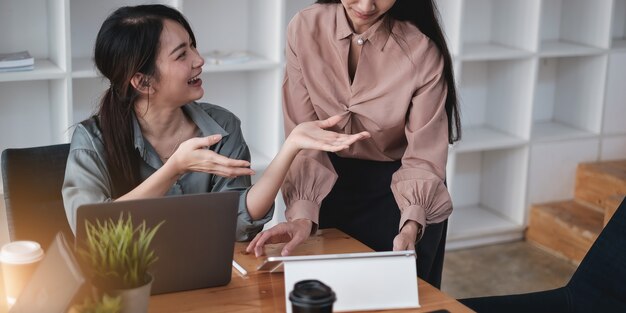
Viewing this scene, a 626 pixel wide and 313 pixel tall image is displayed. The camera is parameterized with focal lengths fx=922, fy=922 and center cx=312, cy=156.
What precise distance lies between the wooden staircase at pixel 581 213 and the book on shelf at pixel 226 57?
167cm

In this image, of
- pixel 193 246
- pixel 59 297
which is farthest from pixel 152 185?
pixel 59 297

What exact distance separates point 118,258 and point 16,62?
6.75ft

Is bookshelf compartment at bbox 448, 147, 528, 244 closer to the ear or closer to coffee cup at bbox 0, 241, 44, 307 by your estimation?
the ear

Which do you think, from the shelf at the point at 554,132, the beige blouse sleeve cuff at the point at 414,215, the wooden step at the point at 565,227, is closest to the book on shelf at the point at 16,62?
the beige blouse sleeve cuff at the point at 414,215

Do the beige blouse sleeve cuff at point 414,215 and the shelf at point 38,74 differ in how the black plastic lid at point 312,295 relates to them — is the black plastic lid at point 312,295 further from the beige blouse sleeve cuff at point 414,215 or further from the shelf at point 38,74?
the shelf at point 38,74

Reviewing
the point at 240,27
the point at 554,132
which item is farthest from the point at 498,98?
the point at 240,27

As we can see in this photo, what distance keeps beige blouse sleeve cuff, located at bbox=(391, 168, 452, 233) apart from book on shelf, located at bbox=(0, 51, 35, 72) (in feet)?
5.65

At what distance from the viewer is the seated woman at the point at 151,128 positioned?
222 centimetres

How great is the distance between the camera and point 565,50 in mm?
4465

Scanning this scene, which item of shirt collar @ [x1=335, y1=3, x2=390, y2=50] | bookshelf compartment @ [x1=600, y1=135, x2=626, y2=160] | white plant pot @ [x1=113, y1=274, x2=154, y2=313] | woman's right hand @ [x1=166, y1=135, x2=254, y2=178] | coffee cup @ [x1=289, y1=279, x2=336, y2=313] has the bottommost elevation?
bookshelf compartment @ [x1=600, y1=135, x2=626, y2=160]

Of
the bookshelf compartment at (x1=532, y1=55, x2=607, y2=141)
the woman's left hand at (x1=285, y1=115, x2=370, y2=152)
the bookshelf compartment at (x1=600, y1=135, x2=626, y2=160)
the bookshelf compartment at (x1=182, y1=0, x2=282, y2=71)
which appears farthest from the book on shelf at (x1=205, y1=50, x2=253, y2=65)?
the bookshelf compartment at (x1=600, y1=135, x2=626, y2=160)

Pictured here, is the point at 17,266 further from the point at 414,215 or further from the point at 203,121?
the point at 414,215

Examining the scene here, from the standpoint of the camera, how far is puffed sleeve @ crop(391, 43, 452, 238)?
92.0 inches

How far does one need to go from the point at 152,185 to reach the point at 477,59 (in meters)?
2.45
